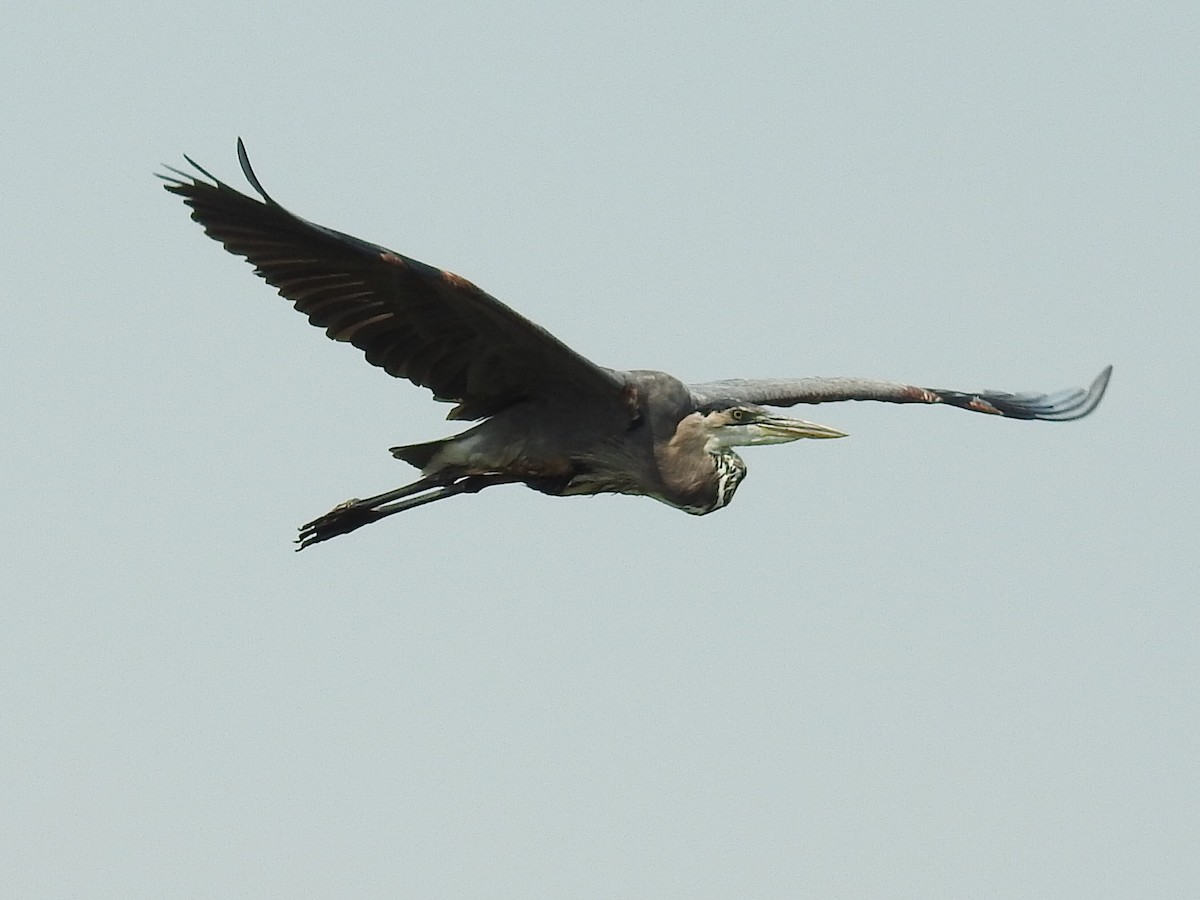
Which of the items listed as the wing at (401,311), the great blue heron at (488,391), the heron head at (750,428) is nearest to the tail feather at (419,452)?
the great blue heron at (488,391)

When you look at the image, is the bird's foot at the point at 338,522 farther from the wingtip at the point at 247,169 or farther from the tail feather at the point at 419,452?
the wingtip at the point at 247,169

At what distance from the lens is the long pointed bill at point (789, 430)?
35.1 feet

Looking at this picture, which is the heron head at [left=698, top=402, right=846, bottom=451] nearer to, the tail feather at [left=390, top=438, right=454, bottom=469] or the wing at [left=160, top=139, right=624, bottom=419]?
the wing at [left=160, top=139, right=624, bottom=419]

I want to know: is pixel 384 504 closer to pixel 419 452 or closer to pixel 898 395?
pixel 419 452

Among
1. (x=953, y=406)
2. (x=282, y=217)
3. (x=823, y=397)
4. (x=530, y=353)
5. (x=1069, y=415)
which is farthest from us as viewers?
(x=1069, y=415)

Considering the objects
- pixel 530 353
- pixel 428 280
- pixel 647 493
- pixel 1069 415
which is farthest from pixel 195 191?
pixel 1069 415

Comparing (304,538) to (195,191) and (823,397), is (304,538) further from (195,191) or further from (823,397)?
(823,397)

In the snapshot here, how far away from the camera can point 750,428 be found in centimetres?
1065

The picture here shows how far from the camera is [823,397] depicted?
38.7 feet

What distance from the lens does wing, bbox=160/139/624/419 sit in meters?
9.03

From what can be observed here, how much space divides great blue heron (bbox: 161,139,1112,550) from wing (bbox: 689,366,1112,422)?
11 cm

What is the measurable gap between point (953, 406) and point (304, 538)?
4773 millimetres

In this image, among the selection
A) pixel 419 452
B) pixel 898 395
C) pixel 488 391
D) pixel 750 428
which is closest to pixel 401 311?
pixel 488 391

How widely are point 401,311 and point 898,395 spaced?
399 centimetres
